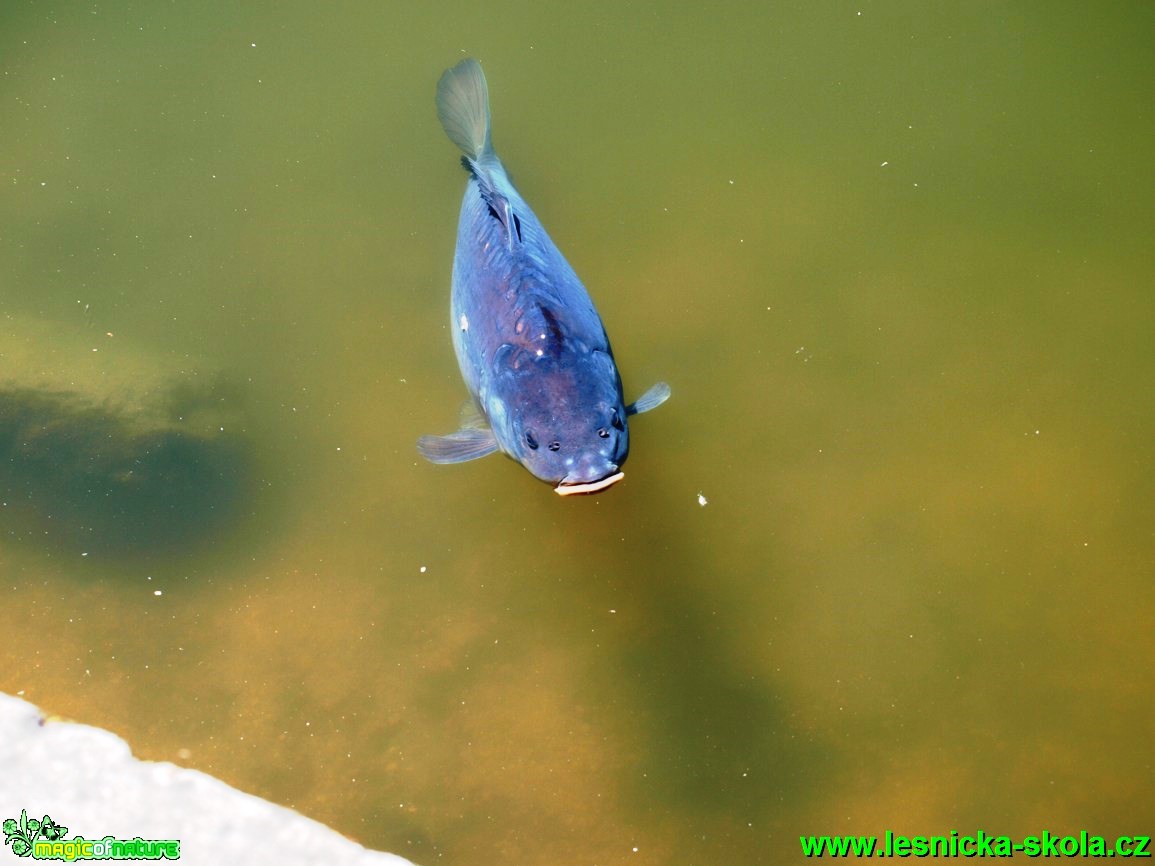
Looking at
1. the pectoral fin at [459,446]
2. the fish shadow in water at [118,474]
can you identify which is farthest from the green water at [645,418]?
the pectoral fin at [459,446]

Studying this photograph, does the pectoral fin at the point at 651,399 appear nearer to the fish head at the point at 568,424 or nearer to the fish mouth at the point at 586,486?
the fish head at the point at 568,424

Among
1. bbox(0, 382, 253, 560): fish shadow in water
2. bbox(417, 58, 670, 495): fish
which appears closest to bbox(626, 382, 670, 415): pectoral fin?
bbox(417, 58, 670, 495): fish

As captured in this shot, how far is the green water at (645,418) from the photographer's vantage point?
254 cm

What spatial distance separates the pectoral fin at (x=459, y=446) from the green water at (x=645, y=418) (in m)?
0.38

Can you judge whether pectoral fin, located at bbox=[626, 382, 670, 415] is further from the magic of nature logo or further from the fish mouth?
the magic of nature logo

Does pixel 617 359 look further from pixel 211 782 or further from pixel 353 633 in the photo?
pixel 211 782

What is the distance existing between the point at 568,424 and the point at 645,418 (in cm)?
82

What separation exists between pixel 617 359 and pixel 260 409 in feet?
4.38

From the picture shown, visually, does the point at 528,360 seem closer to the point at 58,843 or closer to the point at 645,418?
the point at 645,418

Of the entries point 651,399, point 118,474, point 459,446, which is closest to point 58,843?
point 118,474

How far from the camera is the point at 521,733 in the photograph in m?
2.56

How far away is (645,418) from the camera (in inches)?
116

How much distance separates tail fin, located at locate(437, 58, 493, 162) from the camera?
2955 millimetres

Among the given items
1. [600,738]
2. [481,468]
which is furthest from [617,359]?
[600,738]
